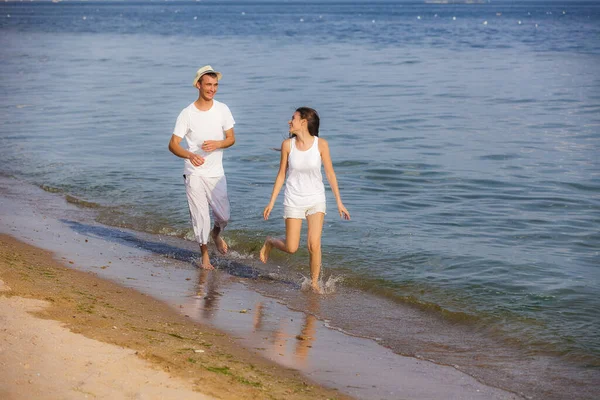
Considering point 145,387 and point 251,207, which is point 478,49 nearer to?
point 251,207

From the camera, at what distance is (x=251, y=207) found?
12273mm

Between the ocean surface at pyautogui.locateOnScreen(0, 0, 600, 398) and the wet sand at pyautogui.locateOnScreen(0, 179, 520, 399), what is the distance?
391mm

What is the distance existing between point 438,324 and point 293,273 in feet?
6.80

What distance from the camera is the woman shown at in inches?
303

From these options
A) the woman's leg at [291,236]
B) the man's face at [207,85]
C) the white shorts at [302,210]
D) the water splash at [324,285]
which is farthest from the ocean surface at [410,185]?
the man's face at [207,85]

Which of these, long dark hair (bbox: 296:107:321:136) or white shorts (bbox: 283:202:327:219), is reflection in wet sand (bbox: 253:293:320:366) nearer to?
white shorts (bbox: 283:202:327:219)

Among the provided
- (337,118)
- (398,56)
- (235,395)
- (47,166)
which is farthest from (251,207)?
(398,56)

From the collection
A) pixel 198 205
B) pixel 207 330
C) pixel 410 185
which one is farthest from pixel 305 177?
pixel 410 185

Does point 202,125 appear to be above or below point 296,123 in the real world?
below

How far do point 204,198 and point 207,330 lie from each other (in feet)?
7.68

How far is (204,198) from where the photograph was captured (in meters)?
8.71

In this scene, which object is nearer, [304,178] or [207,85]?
[304,178]

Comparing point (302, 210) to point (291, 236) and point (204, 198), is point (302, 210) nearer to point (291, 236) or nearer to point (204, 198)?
point (291, 236)

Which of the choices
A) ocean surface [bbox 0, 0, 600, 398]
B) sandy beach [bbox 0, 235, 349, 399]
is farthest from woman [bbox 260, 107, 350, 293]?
sandy beach [bbox 0, 235, 349, 399]
